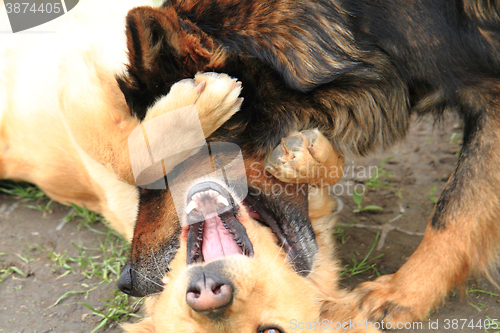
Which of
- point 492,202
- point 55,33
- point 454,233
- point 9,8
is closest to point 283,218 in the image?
point 454,233

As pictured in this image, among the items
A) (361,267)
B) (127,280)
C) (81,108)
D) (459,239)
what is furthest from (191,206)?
(459,239)

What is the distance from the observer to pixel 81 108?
2412 mm

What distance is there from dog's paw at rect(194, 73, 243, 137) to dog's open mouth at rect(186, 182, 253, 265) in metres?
0.32

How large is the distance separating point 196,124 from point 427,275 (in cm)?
132

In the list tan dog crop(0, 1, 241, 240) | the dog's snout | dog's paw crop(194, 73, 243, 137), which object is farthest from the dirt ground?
dog's paw crop(194, 73, 243, 137)

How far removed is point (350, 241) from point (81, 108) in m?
1.74

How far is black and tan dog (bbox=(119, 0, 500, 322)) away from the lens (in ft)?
6.57

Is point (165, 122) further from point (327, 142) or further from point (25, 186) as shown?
point (25, 186)

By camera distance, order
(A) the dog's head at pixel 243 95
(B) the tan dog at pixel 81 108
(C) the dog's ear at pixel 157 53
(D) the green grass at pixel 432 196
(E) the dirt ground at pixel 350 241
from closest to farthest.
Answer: (C) the dog's ear at pixel 157 53, (A) the dog's head at pixel 243 95, (B) the tan dog at pixel 81 108, (E) the dirt ground at pixel 350 241, (D) the green grass at pixel 432 196

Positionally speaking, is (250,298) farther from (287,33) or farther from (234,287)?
(287,33)

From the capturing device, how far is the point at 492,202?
2123mm

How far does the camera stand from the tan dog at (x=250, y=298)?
183 cm

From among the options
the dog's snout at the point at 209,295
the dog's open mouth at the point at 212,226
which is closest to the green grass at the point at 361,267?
the dog's open mouth at the point at 212,226

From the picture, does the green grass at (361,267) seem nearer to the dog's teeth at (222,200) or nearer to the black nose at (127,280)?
the dog's teeth at (222,200)
